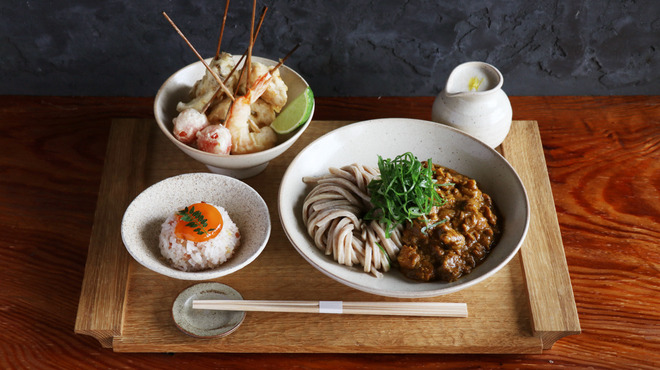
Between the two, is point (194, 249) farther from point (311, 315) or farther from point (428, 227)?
point (428, 227)

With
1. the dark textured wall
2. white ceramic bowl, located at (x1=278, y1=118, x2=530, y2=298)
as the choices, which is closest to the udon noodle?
white ceramic bowl, located at (x1=278, y1=118, x2=530, y2=298)

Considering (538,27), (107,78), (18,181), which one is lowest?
(18,181)

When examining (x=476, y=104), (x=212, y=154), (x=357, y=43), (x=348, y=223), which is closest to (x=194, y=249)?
(x=212, y=154)

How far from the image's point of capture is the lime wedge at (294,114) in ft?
7.63

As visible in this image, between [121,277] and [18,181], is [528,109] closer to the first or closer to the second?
[121,277]

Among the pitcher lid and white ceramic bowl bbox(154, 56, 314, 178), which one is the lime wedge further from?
the pitcher lid

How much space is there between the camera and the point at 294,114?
92.4 inches

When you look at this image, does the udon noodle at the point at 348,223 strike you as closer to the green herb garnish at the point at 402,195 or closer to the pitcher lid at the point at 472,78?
the green herb garnish at the point at 402,195

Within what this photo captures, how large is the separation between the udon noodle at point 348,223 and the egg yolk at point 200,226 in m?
0.32

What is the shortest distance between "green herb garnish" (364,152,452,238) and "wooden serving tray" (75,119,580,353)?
28 cm

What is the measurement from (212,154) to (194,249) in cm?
35

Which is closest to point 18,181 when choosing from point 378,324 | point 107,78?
point 107,78

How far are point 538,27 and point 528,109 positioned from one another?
383mm

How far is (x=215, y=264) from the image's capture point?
2090 millimetres
